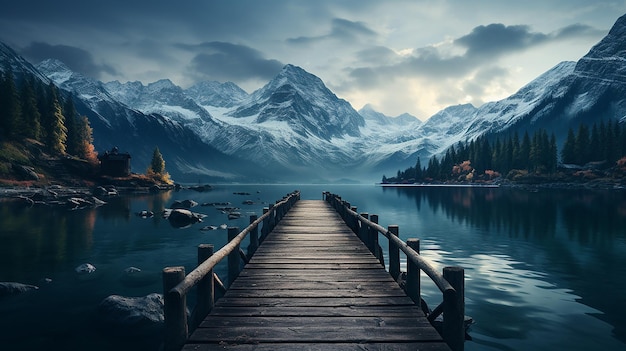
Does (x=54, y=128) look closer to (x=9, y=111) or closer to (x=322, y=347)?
(x=9, y=111)

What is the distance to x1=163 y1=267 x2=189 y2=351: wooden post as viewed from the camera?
16.8 feet

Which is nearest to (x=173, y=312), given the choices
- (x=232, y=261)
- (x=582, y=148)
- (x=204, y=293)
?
(x=204, y=293)

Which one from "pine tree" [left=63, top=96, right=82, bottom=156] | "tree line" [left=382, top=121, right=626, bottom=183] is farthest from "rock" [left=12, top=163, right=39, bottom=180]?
"tree line" [left=382, top=121, right=626, bottom=183]

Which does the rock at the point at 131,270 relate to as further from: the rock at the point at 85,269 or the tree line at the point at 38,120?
the tree line at the point at 38,120

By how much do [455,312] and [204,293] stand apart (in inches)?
175

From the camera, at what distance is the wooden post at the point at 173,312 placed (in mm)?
5109

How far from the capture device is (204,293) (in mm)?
6902

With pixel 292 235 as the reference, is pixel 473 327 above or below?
below

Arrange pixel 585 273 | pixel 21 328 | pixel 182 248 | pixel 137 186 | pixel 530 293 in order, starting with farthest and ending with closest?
pixel 137 186, pixel 182 248, pixel 585 273, pixel 530 293, pixel 21 328

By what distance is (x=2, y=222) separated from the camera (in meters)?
32.8

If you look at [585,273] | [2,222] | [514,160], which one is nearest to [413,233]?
[585,273]

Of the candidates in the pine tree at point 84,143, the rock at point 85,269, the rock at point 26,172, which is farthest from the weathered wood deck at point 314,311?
the pine tree at point 84,143

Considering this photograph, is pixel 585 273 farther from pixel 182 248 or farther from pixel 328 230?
pixel 182 248

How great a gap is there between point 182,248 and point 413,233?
19.5 metres
